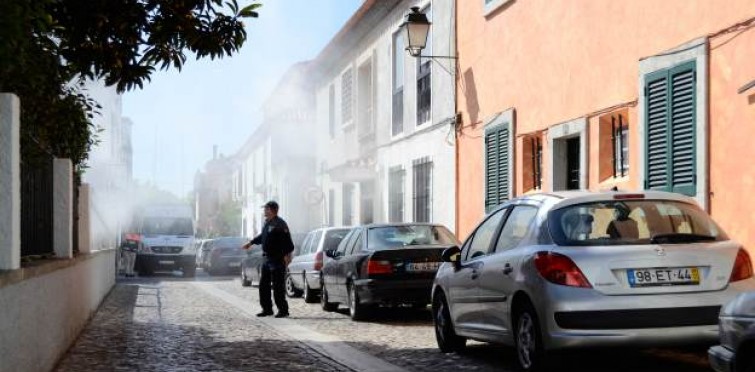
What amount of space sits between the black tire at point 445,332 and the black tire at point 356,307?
3.96 meters

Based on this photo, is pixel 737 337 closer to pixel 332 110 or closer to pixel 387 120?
pixel 387 120

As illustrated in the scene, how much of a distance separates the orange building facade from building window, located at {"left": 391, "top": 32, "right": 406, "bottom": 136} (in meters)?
4.20

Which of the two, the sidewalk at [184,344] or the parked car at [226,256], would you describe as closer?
the sidewalk at [184,344]

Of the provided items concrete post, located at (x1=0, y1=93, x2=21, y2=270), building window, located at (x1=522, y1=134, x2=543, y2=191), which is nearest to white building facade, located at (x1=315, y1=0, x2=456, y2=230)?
building window, located at (x1=522, y1=134, x2=543, y2=191)

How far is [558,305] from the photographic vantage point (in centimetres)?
776

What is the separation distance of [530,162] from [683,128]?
17.1 ft

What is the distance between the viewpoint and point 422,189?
22.9m

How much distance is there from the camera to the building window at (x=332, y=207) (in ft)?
104

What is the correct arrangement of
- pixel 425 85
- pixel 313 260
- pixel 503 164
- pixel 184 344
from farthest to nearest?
pixel 425 85
pixel 313 260
pixel 503 164
pixel 184 344

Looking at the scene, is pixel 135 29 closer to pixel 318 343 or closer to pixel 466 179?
pixel 318 343

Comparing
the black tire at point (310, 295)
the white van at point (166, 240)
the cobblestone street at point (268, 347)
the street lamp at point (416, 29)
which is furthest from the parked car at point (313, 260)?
the white van at point (166, 240)

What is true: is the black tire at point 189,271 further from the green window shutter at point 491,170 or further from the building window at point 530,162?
the building window at point 530,162

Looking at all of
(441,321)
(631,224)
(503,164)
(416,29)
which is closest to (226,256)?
(416,29)

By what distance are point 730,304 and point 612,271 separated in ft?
6.19
